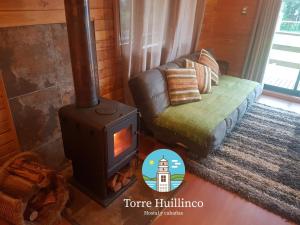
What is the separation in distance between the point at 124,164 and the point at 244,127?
66.6 inches

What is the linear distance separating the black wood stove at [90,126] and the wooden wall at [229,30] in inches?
106

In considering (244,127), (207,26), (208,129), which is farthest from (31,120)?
(207,26)

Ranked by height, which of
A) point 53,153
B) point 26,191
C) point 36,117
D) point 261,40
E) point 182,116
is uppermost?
point 261,40

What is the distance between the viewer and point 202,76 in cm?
269

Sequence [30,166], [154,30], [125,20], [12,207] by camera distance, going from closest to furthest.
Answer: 1. [12,207]
2. [30,166]
3. [125,20]
4. [154,30]

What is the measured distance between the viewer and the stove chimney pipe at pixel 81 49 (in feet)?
4.43

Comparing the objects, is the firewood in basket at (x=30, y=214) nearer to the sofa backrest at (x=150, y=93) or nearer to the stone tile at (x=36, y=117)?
the stone tile at (x=36, y=117)

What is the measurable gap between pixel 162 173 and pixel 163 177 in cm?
4

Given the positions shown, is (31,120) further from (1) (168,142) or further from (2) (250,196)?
(2) (250,196)

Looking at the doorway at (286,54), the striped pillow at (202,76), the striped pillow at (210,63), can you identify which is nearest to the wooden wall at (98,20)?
the striped pillow at (202,76)

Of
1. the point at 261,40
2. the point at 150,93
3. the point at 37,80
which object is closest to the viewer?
the point at 37,80

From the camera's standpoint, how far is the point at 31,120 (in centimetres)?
166

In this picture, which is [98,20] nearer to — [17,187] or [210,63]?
[17,187]

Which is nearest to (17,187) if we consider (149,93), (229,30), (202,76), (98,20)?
(149,93)
